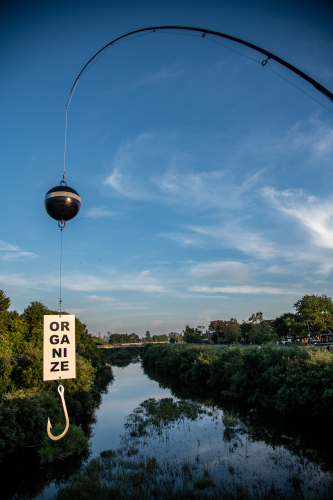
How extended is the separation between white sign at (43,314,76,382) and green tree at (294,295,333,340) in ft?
240

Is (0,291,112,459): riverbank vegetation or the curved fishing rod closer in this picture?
the curved fishing rod

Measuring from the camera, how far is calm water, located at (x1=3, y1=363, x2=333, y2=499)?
13625mm

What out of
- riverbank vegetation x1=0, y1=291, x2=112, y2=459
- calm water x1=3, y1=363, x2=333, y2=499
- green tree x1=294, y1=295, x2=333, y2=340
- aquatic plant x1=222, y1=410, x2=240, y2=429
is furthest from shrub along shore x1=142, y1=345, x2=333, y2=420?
green tree x1=294, y1=295, x2=333, y2=340

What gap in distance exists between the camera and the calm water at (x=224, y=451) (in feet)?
44.7

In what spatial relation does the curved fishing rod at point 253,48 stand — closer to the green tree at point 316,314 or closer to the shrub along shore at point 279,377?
the shrub along shore at point 279,377

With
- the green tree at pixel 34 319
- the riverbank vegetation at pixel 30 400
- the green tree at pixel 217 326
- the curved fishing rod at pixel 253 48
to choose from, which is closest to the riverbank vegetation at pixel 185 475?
the riverbank vegetation at pixel 30 400

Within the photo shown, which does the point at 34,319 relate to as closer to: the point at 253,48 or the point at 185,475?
the point at 185,475

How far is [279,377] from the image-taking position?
26469 mm

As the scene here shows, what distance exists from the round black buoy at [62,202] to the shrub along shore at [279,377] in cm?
2208

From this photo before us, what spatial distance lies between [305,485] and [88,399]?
20.5 m

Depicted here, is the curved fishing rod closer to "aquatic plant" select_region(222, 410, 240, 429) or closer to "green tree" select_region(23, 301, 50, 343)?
"aquatic plant" select_region(222, 410, 240, 429)

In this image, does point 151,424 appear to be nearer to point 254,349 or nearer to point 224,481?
point 224,481

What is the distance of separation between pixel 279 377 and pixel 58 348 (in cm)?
2565

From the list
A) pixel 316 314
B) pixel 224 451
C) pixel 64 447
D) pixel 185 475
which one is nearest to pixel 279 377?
pixel 224 451
